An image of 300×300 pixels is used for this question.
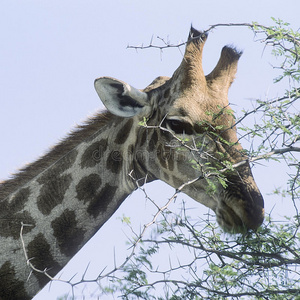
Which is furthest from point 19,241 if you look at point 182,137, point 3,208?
point 182,137

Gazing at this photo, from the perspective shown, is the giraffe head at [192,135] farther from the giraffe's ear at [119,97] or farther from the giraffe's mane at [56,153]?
the giraffe's mane at [56,153]

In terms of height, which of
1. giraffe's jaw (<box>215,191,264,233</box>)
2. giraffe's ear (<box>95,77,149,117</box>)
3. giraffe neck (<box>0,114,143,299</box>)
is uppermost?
giraffe's ear (<box>95,77,149,117</box>)

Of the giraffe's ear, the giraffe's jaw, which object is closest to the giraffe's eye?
the giraffe's ear

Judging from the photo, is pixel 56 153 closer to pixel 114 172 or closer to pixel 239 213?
pixel 114 172

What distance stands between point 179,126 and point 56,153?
1.54 metres

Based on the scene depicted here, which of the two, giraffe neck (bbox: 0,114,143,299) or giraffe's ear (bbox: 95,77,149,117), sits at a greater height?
giraffe's ear (bbox: 95,77,149,117)

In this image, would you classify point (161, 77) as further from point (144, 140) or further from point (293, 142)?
point (293, 142)

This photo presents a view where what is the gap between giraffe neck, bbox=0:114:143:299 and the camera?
6004 mm

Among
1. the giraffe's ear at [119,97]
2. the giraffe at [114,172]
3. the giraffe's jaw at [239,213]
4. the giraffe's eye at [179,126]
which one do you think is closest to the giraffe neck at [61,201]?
the giraffe at [114,172]

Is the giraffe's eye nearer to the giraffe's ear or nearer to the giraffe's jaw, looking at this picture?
the giraffe's ear

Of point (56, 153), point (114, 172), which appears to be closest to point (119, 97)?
point (114, 172)

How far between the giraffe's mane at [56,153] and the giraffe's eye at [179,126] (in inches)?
36.6

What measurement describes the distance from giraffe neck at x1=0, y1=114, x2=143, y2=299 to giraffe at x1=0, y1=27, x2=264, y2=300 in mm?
10

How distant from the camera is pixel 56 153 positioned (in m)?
Result: 6.65
